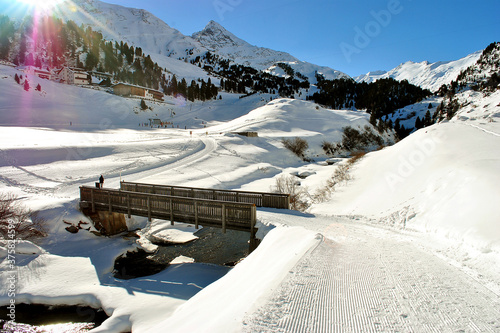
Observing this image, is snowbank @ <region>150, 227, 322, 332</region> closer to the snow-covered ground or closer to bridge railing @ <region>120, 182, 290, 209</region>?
the snow-covered ground

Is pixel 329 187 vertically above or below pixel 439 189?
below

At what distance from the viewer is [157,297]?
33.2 ft

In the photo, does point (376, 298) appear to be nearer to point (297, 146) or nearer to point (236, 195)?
point (236, 195)

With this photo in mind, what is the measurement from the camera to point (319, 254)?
787 centimetres

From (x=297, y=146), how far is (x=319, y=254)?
141 ft

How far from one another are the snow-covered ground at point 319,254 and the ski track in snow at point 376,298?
3 centimetres

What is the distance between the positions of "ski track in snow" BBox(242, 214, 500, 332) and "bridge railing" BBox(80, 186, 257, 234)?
5.77m

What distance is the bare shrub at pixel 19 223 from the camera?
12.7m

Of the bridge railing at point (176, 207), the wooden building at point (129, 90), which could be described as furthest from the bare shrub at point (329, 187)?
the wooden building at point (129, 90)

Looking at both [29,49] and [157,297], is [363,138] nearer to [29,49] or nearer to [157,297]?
[157,297]

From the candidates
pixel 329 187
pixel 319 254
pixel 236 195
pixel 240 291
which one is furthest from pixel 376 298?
pixel 329 187

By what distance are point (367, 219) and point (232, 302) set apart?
10.9 m

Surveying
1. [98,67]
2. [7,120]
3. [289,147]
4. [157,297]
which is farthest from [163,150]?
[98,67]

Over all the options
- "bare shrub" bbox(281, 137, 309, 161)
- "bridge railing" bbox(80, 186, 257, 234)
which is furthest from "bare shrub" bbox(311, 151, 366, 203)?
"bare shrub" bbox(281, 137, 309, 161)
